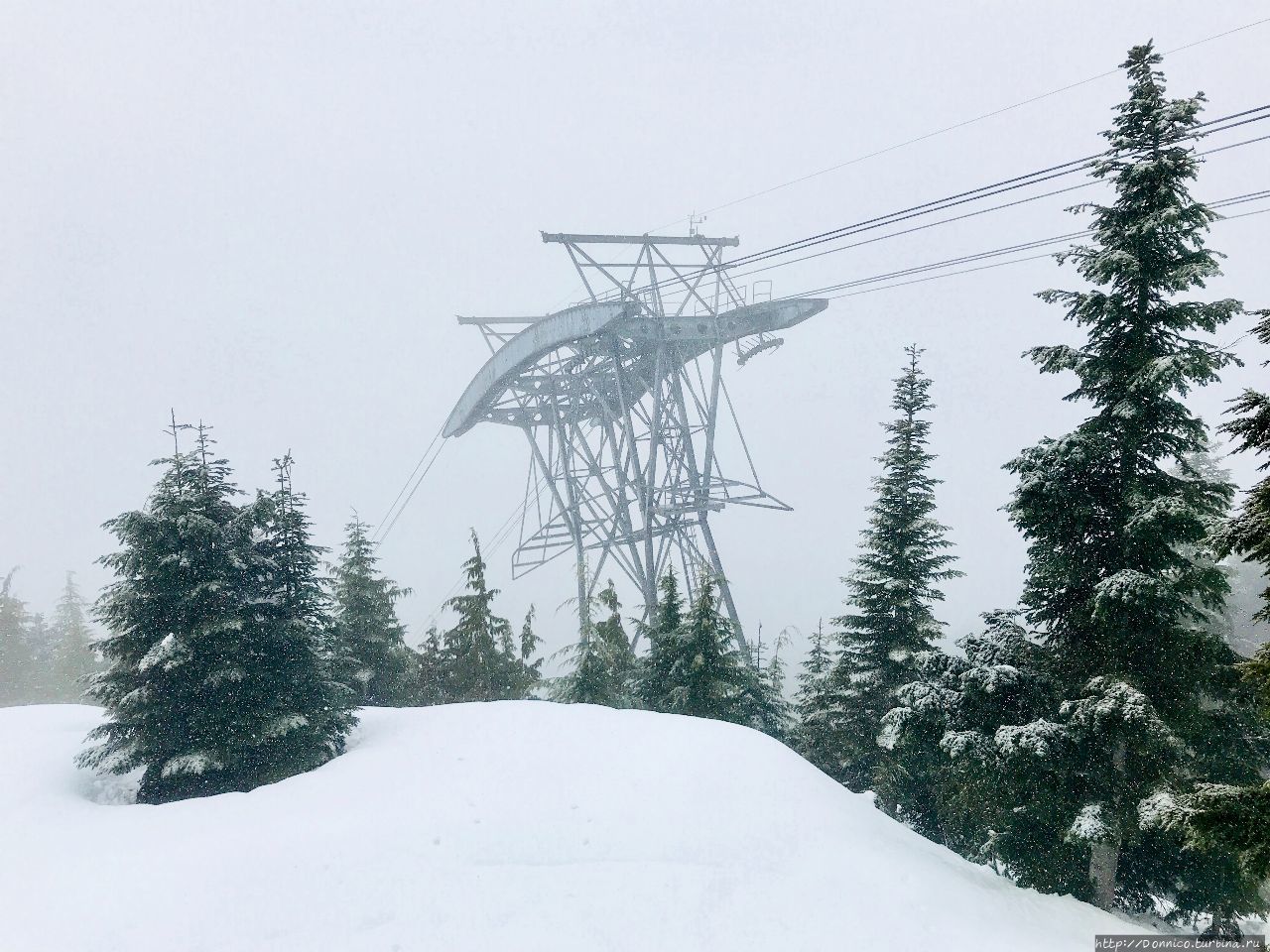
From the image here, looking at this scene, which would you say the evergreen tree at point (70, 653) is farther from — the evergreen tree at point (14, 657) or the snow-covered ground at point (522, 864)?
the snow-covered ground at point (522, 864)

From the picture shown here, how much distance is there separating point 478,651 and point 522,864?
633 inches

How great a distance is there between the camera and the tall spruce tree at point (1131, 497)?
9.26 meters

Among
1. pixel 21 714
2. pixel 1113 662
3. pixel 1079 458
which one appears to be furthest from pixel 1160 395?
pixel 21 714

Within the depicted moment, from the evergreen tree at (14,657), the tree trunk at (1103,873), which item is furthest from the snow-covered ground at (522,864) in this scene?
the evergreen tree at (14,657)

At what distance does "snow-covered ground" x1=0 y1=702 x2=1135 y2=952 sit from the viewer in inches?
304

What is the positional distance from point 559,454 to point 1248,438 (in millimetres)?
28078

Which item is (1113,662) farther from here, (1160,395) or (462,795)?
(462,795)

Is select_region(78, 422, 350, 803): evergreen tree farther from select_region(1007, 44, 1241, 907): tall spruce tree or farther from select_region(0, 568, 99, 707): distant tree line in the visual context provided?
select_region(0, 568, 99, 707): distant tree line

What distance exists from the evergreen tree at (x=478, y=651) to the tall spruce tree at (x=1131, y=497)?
16.6 m

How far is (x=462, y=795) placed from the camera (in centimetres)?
1009

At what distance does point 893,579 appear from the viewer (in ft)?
51.6

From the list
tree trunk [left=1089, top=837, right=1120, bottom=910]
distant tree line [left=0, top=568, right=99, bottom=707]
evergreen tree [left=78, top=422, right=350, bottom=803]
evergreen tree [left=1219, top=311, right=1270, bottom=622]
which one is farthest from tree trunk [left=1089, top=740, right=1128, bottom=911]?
distant tree line [left=0, top=568, right=99, bottom=707]

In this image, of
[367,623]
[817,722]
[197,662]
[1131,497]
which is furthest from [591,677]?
[1131,497]

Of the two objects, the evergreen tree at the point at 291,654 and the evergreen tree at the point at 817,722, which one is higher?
the evergreen tree at the point at 291,654
